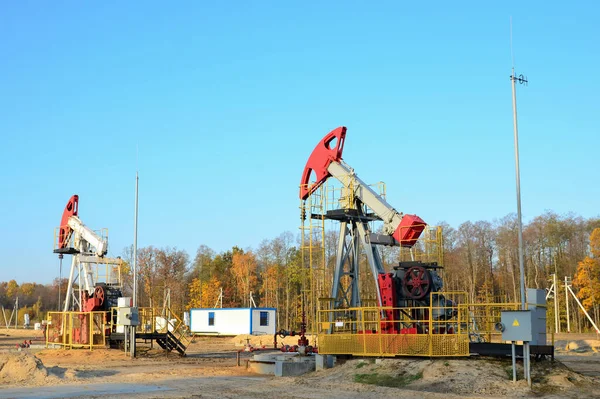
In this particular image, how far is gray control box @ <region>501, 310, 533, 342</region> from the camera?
53.7 ft

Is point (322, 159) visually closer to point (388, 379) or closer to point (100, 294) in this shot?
point (388, 379)

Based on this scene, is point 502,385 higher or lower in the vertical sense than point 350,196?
lower

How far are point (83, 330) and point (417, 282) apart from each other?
1926 cm

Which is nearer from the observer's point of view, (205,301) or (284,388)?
(284,388)

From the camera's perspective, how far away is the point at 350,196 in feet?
77.3

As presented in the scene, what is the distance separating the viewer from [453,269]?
6938 centimetres

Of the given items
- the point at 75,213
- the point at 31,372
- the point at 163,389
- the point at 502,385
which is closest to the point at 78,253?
the point at 75,213

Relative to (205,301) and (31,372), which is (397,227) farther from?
(205,301)

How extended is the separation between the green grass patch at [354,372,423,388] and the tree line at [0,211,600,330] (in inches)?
1295

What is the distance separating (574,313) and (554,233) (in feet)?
34.5

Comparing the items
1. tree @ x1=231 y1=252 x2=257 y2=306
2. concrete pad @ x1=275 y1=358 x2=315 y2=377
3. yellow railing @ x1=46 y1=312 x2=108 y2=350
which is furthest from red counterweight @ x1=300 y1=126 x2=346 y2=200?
tree @ x1=231 y1=252 x2=257 y2=306

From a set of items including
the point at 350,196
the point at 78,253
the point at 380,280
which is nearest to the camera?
the point at 380,280

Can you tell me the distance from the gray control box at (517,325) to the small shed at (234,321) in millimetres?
34122

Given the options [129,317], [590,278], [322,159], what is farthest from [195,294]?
[322,159]
